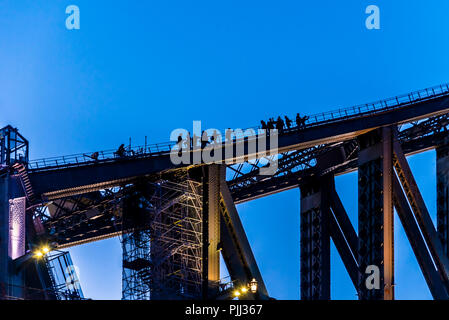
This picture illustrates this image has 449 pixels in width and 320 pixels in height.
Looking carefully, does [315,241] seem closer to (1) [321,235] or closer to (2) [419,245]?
(1) [321,235]

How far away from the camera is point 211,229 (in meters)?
71.1

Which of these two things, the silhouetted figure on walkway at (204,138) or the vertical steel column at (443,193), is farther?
the vertical steel column at (443,193)

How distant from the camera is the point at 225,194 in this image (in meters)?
73.4

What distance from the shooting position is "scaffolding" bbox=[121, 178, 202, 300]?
69312mm

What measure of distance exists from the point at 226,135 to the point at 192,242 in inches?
307

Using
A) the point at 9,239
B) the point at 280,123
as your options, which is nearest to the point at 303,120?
the point at 280,123

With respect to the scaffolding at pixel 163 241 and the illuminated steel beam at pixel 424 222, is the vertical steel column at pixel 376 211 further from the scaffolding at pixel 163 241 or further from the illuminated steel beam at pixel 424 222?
the scaffolding at pixel 163 241

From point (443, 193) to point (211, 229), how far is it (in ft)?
81.3

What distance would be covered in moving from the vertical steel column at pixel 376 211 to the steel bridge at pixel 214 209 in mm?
89

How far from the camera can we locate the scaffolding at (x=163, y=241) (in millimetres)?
69312

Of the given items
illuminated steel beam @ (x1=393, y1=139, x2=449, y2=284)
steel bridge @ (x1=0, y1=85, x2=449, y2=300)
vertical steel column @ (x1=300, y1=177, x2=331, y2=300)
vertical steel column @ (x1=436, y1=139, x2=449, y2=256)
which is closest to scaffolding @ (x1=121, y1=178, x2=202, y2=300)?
steel bridge @ (x1=0, y1=85, x2=449, y2=300)

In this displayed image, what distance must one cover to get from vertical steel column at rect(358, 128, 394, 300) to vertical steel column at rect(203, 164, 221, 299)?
36.2 feet

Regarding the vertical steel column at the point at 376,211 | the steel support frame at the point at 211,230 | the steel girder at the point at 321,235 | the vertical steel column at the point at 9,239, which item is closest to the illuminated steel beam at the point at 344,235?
the steel girder at the point at 321,235
